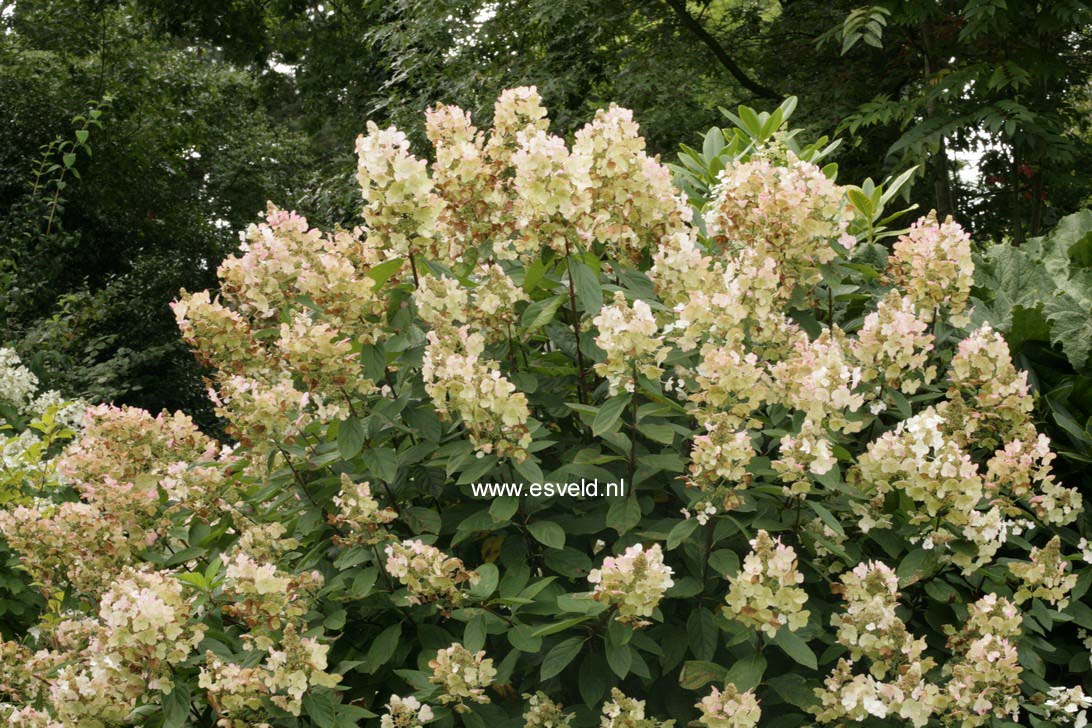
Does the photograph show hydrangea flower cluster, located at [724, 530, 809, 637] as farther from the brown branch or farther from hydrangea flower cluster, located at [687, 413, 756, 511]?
the brown branch

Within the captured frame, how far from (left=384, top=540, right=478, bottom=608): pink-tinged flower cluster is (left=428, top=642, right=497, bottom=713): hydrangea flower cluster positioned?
0.40 feet

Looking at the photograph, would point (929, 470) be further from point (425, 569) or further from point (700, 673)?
point (425, 569)

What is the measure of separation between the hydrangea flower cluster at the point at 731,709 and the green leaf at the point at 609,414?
1.75 feet

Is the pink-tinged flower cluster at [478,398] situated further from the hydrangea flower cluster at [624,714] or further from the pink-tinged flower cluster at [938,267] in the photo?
the pink-tinged flower cluster at [938,267]

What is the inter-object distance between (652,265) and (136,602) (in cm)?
148

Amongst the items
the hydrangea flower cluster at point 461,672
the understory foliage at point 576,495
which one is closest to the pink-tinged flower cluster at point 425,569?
the understory foliage at point 576,495

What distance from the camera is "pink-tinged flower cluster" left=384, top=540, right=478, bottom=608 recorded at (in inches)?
83.2

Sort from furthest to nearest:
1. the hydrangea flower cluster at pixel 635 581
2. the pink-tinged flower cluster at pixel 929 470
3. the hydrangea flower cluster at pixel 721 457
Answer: the pink-tinged flower cluster at pixel 929 470, the hydrangea flower cluster at pixel 721 457, the hydrangea flower cluster at pixel 635 581

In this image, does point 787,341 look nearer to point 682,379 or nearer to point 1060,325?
point 682,379

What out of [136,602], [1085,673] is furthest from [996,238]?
[136,602]

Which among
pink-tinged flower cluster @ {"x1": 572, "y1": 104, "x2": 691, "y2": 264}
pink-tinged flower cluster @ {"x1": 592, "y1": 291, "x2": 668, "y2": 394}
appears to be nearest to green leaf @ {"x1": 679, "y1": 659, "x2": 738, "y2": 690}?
pink-tinged flower cluster @ {"x1": 592, "y1": 291, "x2": 668, "y2": 394}

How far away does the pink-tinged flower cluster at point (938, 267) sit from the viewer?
8.07 feet

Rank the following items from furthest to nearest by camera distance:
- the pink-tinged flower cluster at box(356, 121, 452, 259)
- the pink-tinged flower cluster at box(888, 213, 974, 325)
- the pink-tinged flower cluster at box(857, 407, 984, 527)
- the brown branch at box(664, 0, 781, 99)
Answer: the brown branch at box(664, 0, 781, 99) → the pink-tinged flower cluster at box(888, 213, 974, 325) → the pink-tinged flower cluster at box(356, 121, 452, 259) → the pink-tinged flower cluster at box(857, 407, 984, 527)

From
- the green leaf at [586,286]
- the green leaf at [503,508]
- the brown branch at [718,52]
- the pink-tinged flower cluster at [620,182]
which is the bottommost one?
the green leaf at [503,508]
